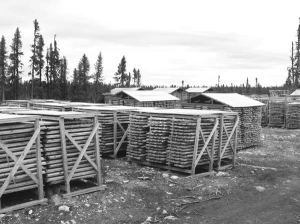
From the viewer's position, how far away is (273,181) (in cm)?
1260

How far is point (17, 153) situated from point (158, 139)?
19.3ft

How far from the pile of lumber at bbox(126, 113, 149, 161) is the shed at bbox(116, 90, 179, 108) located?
1306 cm

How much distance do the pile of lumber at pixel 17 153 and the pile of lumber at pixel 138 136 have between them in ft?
18.4

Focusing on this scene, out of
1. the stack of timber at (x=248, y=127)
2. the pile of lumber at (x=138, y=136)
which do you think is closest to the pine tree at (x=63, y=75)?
the stack of timber at (x=248, y=127)

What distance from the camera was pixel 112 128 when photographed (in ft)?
49.9

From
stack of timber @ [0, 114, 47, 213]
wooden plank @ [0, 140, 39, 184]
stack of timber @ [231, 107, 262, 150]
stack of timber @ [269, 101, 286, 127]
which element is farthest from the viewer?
stack of timber @ [269, 101, 286, 127]

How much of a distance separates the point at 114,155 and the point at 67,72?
59.9 meters

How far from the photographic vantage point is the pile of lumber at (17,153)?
8.46 metres

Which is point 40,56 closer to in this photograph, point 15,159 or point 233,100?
point 233,100

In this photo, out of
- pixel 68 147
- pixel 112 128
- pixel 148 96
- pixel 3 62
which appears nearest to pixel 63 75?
pixel 3 62

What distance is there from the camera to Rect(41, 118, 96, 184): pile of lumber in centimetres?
945

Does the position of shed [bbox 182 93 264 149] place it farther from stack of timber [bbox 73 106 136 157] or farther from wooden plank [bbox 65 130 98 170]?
wooden plank [bbox 65 130 98 170]

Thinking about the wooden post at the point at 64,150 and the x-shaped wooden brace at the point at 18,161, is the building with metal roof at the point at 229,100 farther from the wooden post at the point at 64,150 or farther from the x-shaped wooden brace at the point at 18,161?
the x-shaped wooden brace at the point at 18,161

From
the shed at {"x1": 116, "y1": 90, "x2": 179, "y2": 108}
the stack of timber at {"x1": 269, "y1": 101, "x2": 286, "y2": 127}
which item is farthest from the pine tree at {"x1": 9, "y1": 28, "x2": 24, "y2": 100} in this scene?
the stack of timber at {"x1": 269, "y1": 101, "x2": 286, "y2": 127}
